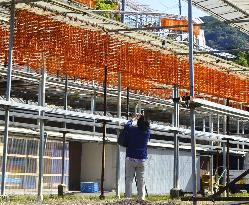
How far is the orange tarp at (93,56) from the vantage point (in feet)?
45.9

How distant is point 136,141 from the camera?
11.7m

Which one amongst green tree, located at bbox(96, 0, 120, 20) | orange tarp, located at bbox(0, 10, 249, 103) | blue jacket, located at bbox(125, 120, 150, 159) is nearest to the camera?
blue jacket, located at bbox(125, 120, 150, 159)

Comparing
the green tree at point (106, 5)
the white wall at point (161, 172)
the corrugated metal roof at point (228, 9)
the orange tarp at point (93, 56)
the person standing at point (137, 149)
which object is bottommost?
the white wall at point (161, 172)

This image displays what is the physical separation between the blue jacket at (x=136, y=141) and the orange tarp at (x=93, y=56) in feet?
12.4

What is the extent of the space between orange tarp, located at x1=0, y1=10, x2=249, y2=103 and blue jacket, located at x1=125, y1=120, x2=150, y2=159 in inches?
149

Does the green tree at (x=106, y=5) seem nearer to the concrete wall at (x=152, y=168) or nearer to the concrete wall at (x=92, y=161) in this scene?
the concrete wall at (x=92, y=161)

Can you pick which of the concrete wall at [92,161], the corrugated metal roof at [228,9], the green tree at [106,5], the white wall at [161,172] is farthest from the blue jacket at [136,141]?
the green tree at [106,5]

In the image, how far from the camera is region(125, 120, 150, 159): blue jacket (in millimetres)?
11711

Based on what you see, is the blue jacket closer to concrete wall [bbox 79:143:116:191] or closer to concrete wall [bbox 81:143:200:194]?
concrete wall [bbox 81:143:200:194]

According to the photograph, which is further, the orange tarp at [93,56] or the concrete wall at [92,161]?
the concrete wall at [92,161]

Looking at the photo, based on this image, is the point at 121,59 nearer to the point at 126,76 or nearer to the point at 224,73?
the point at 126,76

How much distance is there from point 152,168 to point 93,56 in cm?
1368

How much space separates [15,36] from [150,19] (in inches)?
1716

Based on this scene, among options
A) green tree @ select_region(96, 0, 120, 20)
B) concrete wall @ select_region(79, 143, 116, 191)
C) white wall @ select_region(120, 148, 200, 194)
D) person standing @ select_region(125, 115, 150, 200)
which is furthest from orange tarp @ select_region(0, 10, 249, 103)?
green tree @ select_region(96, 0, 120, 20)
